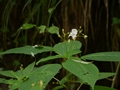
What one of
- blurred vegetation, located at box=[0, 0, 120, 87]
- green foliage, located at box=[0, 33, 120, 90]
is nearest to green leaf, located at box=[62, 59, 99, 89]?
green foliage, located at box=[0, 33, 120, 90]

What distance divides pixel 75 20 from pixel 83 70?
2.77 ft

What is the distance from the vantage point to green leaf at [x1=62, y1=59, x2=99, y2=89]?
69 centimetres

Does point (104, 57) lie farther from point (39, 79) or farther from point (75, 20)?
point (75, 20)

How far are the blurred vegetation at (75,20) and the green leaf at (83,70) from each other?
68 cm

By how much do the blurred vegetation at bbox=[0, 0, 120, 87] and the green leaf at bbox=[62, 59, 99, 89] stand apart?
684 mm

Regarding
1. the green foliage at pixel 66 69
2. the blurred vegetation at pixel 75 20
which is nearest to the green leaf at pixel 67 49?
the green foliage at pixel 66 69

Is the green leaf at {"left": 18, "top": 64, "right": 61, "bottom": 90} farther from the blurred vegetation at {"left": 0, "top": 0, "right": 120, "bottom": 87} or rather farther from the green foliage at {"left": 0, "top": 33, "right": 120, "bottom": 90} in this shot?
the blurred vegetation at {"left": 0, "top": 0, "right": 120, "bottom": 87}

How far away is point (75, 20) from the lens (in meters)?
1.53

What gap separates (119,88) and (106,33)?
1.31 ft

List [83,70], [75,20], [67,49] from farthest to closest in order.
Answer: [75,20]
[67,49]
[83,70]

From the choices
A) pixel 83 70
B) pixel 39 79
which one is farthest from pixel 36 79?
pixel 83 70

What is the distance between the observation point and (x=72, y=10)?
1513 millimetres

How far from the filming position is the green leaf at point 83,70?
2.27 ft

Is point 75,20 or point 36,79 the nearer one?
point 36,79
